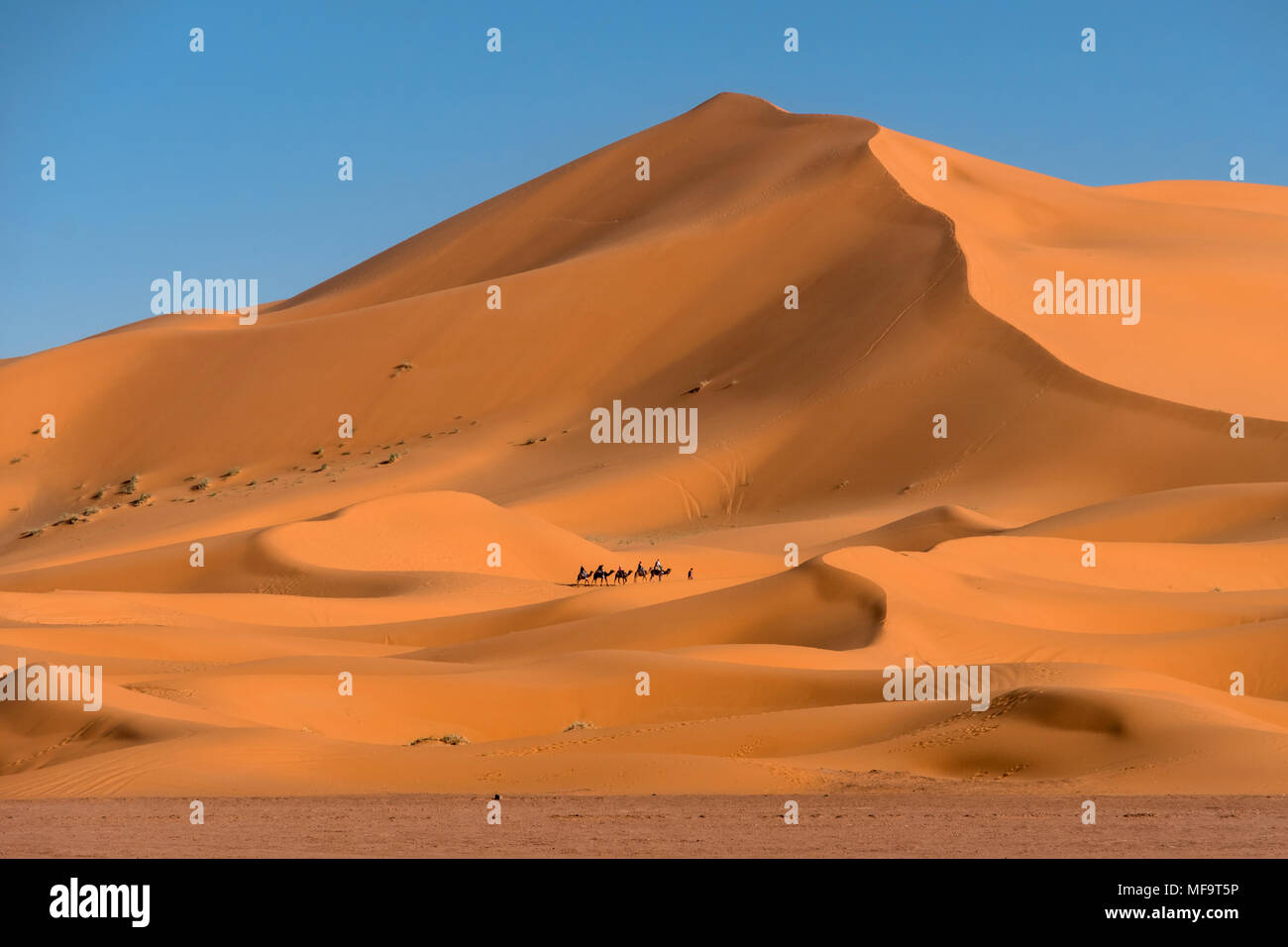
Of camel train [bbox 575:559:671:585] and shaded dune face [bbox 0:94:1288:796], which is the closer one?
shaded dune face [bbox 0:94:1288:796]

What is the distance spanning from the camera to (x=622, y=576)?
105ft

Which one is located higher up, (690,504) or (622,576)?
(690,504)

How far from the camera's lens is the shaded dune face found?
15.9 metres

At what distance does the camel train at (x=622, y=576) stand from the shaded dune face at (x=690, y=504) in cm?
90

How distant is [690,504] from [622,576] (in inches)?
582

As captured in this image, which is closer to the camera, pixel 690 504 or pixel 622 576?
pixel 622 576

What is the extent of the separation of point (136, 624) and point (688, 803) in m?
15.4

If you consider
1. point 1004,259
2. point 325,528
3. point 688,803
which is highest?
point 1004,259

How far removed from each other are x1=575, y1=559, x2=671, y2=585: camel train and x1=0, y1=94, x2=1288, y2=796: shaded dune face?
0.90 m

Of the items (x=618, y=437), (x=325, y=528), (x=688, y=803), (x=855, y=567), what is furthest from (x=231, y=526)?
(x=688, y=803)

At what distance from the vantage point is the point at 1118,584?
3039 centimetres

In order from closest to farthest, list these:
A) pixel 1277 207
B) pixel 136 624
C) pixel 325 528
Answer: pixel 136 624, pixel 325 528, pixel 1277 207
